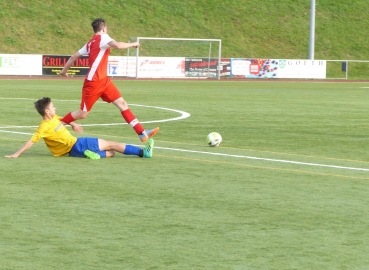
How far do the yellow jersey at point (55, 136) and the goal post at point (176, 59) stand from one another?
1319 inches

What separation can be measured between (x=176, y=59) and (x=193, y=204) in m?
39.7

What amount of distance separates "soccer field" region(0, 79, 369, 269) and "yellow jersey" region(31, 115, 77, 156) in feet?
0.62

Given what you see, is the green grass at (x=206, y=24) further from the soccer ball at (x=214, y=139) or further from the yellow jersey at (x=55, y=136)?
the yellow jersey at (x=55, y=136)

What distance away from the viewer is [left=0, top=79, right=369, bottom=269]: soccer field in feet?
18.9

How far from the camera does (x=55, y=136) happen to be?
10695mm

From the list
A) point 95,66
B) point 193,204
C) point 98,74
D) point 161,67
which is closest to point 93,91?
point 98,74

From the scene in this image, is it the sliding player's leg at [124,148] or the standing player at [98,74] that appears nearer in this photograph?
the sliding player's leg at [124,148]

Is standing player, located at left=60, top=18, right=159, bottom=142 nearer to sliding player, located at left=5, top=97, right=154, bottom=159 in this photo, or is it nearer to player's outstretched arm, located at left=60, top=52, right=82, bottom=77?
player's outstretched arm, located at left=60, top=52, right=82, bottom=77

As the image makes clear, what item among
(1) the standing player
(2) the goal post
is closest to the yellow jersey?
(1) the standing player

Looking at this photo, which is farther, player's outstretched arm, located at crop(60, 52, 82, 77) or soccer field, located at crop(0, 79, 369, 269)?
player's outstretched arm, located at crop(60, 52, 82, 77)

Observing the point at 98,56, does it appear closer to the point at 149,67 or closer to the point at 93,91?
the point at 93,91

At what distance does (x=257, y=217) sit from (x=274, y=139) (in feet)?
22.9

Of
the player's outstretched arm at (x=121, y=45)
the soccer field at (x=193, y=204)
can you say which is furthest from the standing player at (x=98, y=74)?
the soccer field at (x=193, y=204)

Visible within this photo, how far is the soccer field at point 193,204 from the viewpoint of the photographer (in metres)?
5.75
